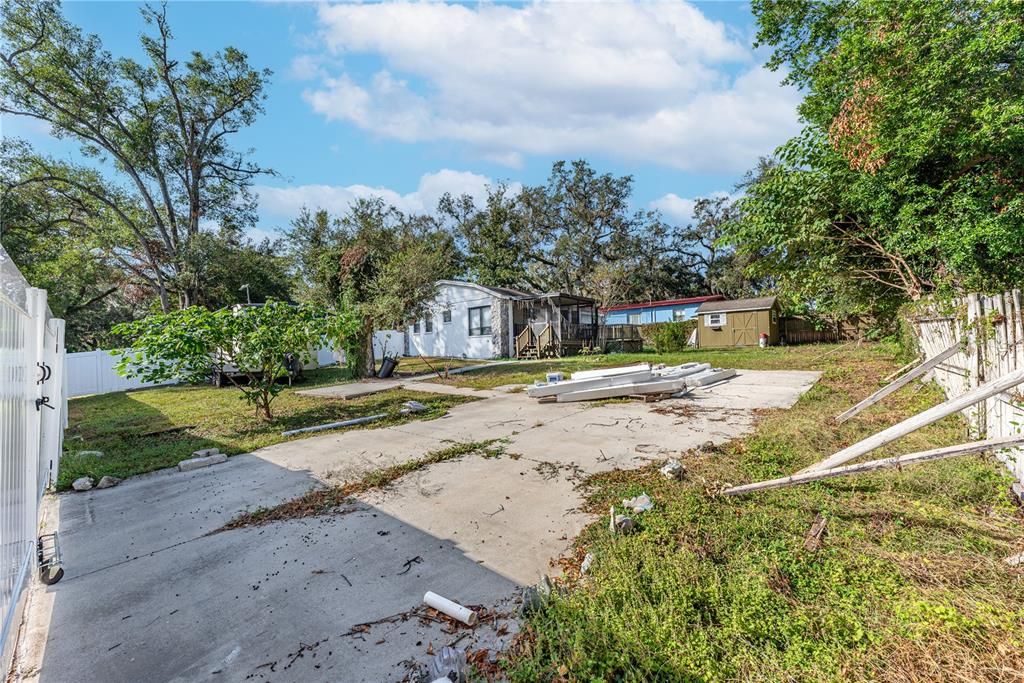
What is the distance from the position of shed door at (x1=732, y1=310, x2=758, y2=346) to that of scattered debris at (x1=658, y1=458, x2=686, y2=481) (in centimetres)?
2032

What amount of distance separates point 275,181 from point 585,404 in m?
21.9

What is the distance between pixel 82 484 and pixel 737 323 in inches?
935

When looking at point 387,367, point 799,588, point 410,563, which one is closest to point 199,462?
point 410,563

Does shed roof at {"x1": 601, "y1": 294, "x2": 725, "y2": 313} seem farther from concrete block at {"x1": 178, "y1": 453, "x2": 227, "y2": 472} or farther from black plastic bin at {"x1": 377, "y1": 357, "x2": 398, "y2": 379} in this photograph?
Answer: concrete block at {"x1": 178, "y1": 453, "x2": 227, "y2": 472}

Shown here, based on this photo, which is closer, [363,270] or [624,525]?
[624,525]

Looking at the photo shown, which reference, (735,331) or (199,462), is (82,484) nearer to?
(199,462)

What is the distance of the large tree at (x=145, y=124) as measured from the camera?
15961 mm

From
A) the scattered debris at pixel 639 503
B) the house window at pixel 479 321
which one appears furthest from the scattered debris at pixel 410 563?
the house window at pixel 479 321

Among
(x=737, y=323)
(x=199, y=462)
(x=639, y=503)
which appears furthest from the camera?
(x=737, y=323)

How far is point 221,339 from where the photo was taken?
247 inches

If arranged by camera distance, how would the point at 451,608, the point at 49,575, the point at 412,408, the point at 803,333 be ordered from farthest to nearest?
the point at 803,333, the point at 412,408, the point at 49,575, the point at 451,608

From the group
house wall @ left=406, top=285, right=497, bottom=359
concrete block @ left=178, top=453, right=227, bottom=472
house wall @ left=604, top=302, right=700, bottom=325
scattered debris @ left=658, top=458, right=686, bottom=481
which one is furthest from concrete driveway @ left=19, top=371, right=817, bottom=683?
house wall @ left=604, top=302, right=700, bottom=325

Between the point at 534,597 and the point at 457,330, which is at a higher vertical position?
the point at 457,330

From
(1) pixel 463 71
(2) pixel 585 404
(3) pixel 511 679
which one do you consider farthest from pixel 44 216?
(3) pixel 511 679
